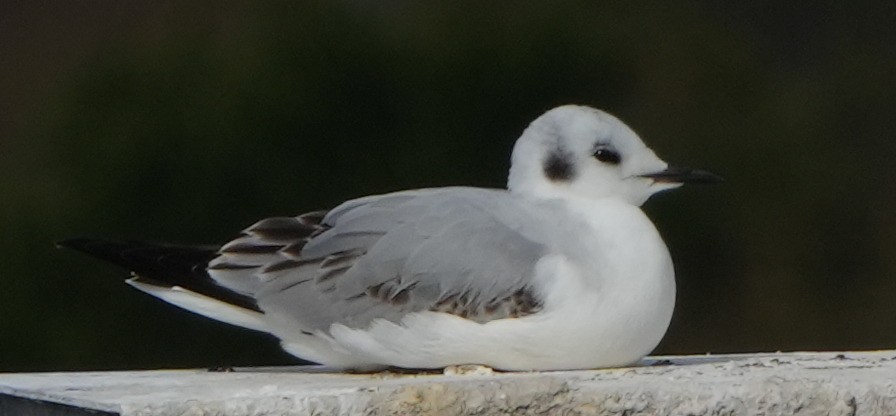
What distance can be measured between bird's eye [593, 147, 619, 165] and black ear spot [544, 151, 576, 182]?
0.05 metres

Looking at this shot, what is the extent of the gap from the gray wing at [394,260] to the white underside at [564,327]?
21mm

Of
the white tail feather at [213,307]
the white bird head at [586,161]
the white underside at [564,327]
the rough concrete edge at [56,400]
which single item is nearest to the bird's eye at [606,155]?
the white bird head at [586,161]

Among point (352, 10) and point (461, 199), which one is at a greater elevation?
point (352, 10)

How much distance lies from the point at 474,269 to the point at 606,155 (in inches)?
13.5

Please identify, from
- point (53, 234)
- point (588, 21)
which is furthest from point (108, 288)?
point (588, 21)

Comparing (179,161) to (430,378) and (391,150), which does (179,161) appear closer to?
(391,150)

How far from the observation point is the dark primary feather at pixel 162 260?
11.8 ft

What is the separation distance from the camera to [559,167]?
359 centimetres

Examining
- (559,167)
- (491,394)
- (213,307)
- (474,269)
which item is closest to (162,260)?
(213,307)

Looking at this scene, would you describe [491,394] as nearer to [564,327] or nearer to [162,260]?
[564,327]

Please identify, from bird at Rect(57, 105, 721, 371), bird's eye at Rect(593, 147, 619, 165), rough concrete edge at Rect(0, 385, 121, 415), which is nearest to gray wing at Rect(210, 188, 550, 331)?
bird at Rect(57, 105, 721, 371)

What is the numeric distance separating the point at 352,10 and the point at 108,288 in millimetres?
1074

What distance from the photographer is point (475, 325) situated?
11.0 ft

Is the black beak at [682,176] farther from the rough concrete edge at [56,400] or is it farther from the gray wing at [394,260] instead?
the rough concrete edge at [56,400]
